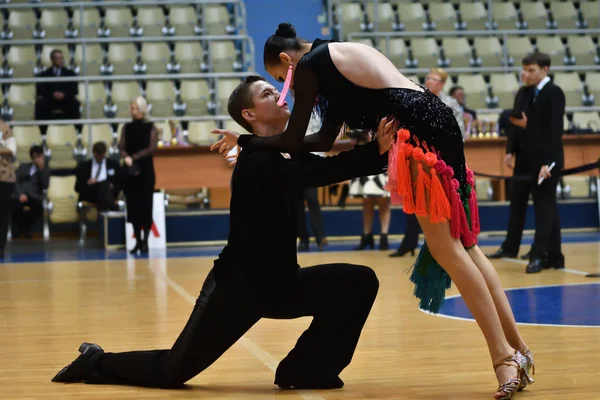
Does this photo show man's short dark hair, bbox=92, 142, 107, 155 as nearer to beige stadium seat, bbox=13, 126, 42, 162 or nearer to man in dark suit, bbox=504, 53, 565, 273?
beige stadium seat, bbox=13, 126, 42, 162

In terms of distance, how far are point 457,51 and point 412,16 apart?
0.93 meters

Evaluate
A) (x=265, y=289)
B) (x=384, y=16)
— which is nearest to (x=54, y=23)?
(x=384, y=16)

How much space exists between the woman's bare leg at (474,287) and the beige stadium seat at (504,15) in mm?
12219

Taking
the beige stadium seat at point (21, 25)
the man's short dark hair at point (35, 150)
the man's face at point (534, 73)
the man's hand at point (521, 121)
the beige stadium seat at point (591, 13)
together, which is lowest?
the man's short dark hair at point (35, 150)

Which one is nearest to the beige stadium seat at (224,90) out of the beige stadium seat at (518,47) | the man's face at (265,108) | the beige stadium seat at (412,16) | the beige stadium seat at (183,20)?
the beige stadium seat at (183,20)

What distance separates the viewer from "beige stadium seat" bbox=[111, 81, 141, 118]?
1333 centimetres

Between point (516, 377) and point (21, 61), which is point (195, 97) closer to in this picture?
point (21, 61)

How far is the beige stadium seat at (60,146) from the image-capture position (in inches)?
504

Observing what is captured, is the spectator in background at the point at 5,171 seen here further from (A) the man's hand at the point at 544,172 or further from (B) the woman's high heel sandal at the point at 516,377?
(B) the woman's high heel sandal at the point at 516,377

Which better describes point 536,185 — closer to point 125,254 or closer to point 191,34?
point 125,254

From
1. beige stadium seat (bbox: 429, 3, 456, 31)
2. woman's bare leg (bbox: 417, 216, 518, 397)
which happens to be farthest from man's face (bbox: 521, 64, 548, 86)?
beige stadium seat (bbox: 429, 3, 456, 31)

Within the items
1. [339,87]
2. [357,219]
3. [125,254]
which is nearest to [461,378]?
[339,87]

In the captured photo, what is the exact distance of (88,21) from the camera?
14336mm

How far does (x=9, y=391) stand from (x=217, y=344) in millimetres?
832
